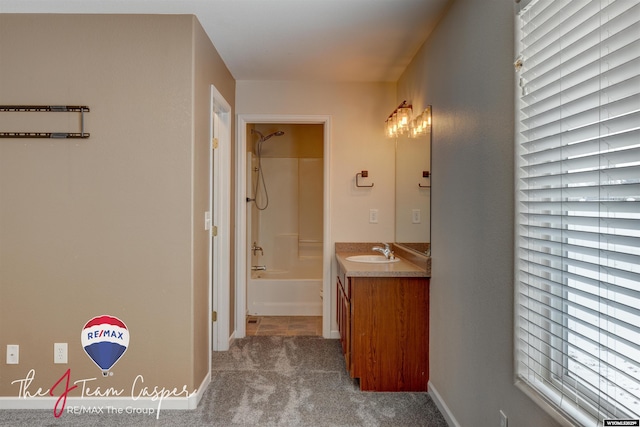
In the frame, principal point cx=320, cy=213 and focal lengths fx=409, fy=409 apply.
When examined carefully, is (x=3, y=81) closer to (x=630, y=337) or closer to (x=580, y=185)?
(x=580, y=185)

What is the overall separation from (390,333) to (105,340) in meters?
1.81

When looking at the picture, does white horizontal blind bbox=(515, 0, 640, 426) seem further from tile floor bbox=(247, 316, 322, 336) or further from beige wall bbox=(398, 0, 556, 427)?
tile floor bbox=(247, 316, 322, 336)

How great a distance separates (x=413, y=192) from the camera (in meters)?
3.16

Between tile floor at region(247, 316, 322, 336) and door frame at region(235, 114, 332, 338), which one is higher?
door frame at region(235, 114, 332, 338)

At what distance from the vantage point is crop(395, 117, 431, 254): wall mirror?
2836mm

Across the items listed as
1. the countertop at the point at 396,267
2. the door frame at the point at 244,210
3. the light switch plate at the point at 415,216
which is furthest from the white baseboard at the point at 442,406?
the door frame at the point at 244,210

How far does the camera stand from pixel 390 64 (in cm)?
336

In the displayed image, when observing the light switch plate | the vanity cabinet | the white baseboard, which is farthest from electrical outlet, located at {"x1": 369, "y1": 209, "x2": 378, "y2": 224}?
the white baseboard

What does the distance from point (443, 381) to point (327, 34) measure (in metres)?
2.36

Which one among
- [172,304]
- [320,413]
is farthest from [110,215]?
[320,413]

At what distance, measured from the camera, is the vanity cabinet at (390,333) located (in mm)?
2758

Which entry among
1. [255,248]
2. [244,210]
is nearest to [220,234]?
[244,210]

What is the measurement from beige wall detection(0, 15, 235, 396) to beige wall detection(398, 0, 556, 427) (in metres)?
1.53

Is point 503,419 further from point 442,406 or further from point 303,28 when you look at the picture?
point 303,28
